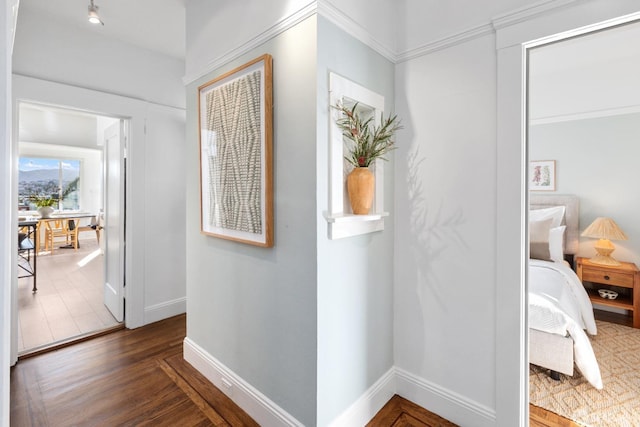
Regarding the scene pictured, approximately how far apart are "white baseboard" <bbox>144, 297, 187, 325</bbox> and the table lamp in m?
3.63

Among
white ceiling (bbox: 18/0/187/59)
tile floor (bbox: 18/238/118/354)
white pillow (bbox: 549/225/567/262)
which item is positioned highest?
white ceiling (bbox: 18/0/187/59)

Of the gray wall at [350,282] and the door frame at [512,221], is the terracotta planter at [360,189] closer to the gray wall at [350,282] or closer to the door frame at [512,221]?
the gray wall at [350,282]

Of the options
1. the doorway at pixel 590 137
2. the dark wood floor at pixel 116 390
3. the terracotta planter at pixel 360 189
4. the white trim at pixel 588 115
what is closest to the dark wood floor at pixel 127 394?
the dark wood floor at pixel 116 390

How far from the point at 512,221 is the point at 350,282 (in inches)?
35.2

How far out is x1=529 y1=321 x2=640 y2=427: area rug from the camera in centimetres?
171

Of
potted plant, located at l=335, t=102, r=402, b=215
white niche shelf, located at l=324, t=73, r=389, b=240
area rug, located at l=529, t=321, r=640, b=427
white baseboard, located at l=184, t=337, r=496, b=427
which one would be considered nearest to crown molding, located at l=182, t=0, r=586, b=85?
white niche shelf, located at l=324, t=73, r=389, b=240

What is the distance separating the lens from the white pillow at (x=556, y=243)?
1873mm

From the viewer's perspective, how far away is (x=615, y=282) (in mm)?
2025

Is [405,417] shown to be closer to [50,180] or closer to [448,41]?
[448,41]

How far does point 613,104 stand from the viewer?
1.85 m

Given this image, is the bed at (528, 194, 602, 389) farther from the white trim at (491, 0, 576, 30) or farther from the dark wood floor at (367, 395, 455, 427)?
the white trim at (491, 0, 576, 30)

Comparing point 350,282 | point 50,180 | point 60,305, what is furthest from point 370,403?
point 50,180

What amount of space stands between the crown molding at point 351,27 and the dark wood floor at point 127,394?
2.18m

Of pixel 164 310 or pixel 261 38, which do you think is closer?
pixel 261 38
